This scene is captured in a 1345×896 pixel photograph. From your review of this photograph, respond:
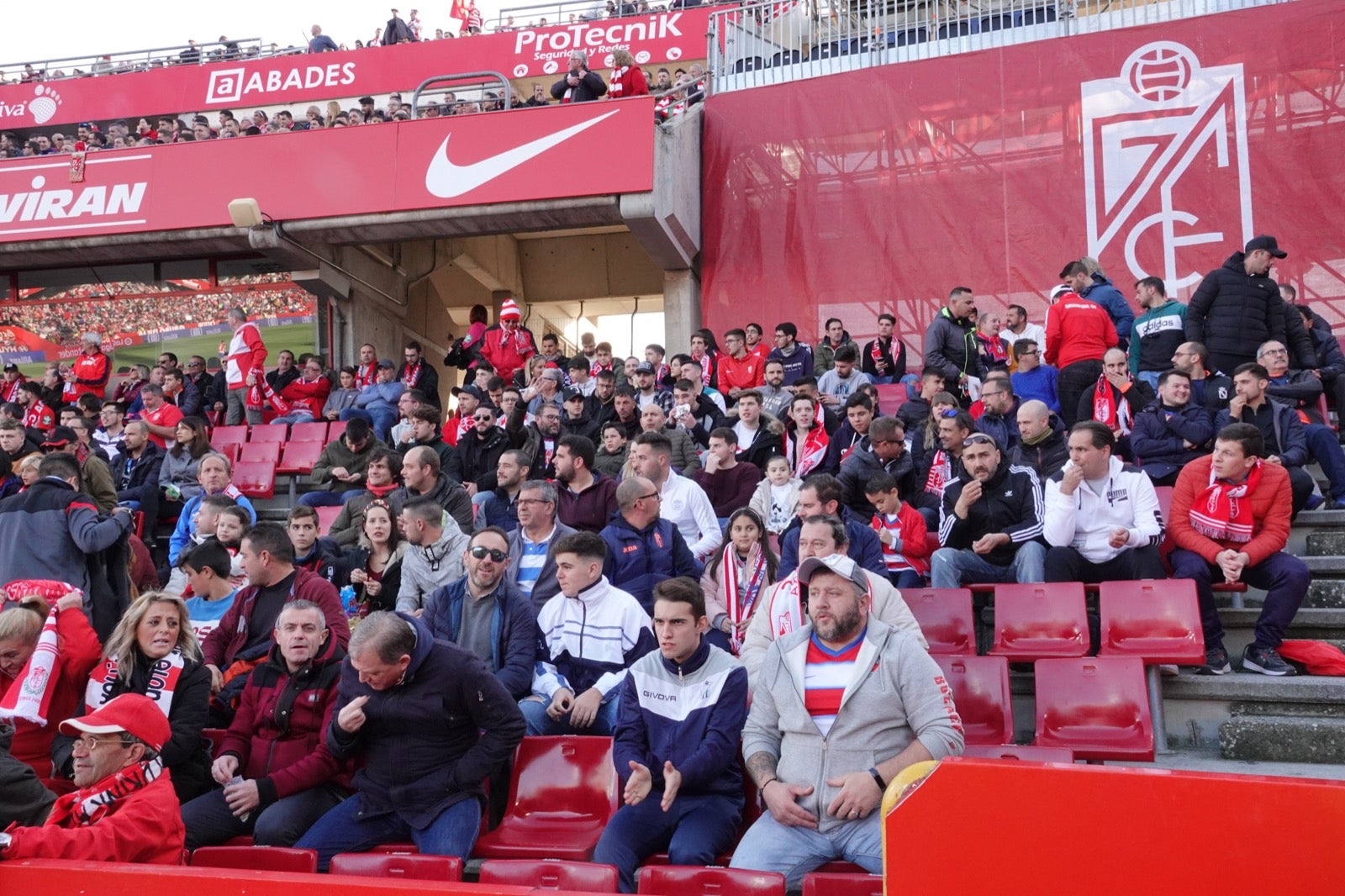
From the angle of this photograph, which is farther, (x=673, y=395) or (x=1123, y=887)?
(x=673, y=395)

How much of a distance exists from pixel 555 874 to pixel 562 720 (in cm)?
134

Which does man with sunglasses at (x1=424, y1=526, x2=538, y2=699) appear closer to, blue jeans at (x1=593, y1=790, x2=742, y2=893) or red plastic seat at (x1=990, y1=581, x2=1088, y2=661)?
blue jeans at (x1=593, y1=790, x2=742, y2=893)

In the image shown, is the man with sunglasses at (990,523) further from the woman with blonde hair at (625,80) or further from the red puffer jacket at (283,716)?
the woman with blonde hair at (625,80)

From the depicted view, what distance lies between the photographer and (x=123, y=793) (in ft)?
10.7

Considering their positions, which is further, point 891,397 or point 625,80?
point 625,80

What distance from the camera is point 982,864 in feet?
6.61

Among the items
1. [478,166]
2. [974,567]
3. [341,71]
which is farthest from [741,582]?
[341,71]

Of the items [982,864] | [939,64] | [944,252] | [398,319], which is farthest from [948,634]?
[398,319]

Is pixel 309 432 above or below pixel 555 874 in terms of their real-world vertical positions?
above

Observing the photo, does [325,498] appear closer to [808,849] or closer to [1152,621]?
[1152,621]

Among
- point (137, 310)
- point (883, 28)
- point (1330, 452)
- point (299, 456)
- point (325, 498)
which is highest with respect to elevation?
point (883, 28)

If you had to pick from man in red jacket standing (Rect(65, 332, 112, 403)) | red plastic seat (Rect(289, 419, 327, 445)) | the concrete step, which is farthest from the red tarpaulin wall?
man in red jacket standing (Rect(65, 332, 112, 403))

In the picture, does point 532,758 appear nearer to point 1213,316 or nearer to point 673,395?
point 673,395

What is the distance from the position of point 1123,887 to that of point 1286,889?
0.26 metres
